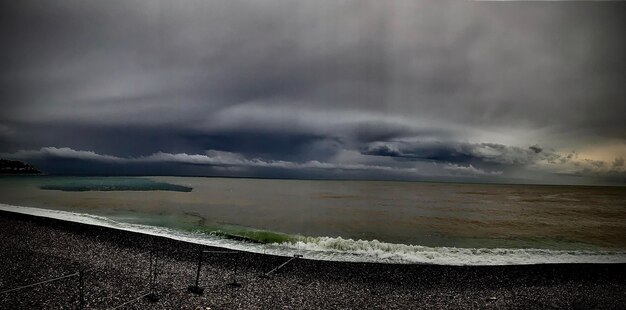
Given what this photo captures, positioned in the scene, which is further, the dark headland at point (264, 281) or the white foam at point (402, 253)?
the white foam at point (402, 253)

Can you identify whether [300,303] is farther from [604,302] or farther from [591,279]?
[591,279]

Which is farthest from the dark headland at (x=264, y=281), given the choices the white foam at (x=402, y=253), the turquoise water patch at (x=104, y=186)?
the turquoise water patch at (x=104, y=186)

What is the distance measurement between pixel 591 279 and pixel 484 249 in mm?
5603

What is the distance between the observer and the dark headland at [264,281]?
847cm

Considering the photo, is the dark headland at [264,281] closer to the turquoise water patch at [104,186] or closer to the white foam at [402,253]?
the white foam at [402,253]

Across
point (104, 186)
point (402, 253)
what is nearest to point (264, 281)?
point (402, 253)

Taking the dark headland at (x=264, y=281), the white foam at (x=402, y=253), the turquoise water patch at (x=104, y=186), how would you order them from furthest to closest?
the turquoise water patch at (x=104, y=186) → the white foam at (x=402, y=253) → the dark headland at (x=264, y=281)

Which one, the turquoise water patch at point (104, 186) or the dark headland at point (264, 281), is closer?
the dark headland at point (264, 281)

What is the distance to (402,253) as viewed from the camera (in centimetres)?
1591

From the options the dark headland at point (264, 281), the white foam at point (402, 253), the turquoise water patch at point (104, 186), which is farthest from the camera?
the turquoise water patch at point (104, 186)

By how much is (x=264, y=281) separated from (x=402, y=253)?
813 centimetres

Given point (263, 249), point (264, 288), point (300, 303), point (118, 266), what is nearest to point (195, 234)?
point (263, 249)

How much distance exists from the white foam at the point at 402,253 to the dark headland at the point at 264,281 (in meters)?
1.69

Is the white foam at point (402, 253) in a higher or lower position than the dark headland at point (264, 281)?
lower
